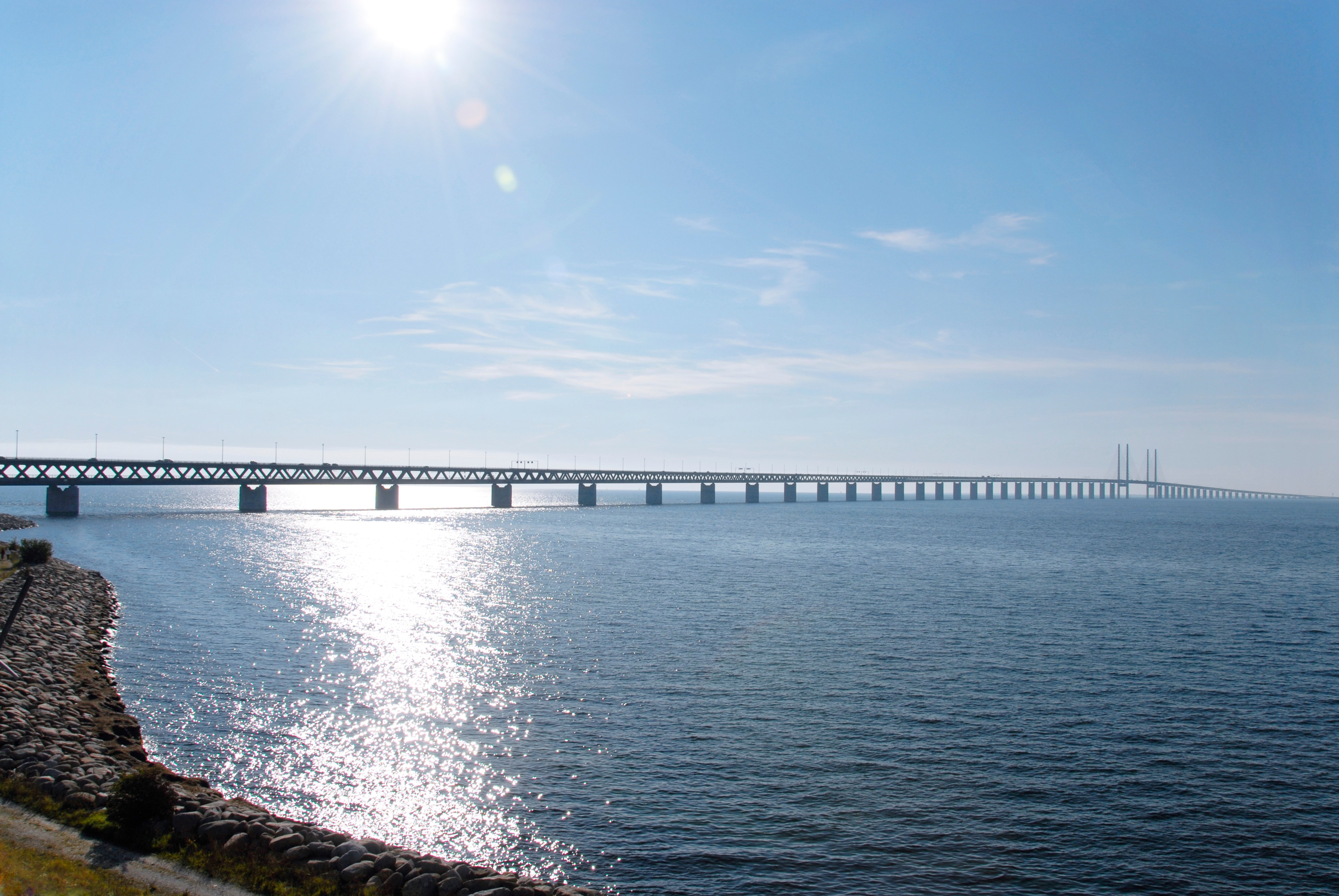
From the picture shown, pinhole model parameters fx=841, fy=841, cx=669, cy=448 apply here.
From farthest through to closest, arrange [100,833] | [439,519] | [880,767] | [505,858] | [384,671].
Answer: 1. [439,519]
2. [384,671]
3. [880,767]
4. [505,858]
5. [100,833]

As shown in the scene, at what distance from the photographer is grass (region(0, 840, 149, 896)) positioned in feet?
45.3

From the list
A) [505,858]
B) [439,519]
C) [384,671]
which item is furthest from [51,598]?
[439,519]

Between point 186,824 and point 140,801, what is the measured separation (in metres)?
1.04

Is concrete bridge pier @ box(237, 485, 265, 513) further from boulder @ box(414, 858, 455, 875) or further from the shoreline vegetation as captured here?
boulder @ box(414, 858, 455, 875)

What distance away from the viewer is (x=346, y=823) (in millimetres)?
21797

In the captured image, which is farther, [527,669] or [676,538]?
[676,538]

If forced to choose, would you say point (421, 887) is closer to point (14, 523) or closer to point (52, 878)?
point (52, 878)

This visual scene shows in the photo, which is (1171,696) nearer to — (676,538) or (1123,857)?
(1123,857)

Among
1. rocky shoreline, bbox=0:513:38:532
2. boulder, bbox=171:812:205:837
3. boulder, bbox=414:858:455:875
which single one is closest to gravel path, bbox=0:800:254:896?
boulder, bbox=171:812:205:837

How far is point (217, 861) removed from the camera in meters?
16.5

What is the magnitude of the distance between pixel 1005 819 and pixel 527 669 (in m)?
22.8

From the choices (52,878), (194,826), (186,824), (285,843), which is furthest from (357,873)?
(52,878)

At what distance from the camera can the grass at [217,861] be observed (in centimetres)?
1586

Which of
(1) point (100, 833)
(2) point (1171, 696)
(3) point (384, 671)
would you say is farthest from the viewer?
(3) point (384, 671)
